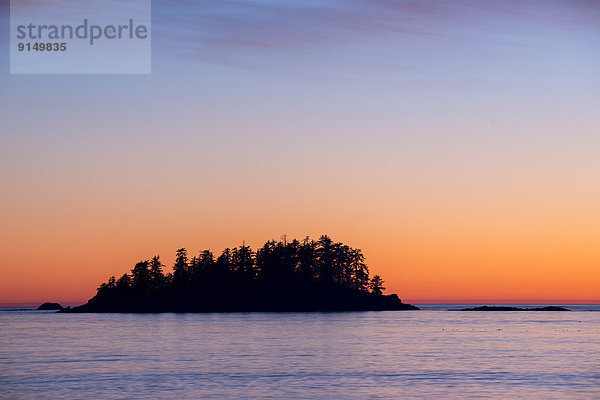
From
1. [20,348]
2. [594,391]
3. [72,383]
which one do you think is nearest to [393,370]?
[594,391]

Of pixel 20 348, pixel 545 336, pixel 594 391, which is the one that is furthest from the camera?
pixel 545 336

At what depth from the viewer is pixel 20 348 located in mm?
85688

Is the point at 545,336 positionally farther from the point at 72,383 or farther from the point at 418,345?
the point at 72,383

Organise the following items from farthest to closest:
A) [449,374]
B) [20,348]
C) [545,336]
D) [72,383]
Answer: [545,336], [20,348], [449,374], [72,383]

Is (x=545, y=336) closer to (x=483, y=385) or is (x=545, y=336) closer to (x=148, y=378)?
(x=483, y=385)

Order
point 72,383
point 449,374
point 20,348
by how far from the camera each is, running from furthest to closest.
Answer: point 20,348 → point 449,374 → point 72,383

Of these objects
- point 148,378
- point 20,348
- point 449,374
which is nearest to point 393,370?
point 449,374

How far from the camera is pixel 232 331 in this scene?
113 metres

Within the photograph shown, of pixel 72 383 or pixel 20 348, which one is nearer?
pixel 72 383

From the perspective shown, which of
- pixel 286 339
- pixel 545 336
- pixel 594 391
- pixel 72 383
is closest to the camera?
pixel 594 391

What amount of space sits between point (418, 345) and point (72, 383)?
47.8 meters

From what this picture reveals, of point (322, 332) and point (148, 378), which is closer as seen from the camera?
point (148, 378)

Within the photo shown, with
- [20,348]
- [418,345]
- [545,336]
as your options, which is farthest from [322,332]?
[20,348]

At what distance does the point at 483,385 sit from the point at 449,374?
19.9ft
